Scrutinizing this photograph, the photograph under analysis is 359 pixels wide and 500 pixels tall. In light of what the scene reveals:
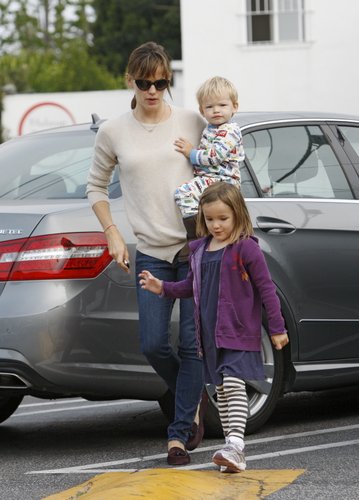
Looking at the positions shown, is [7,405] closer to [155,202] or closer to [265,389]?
[265,389]

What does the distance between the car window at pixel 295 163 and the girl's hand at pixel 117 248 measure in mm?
1125

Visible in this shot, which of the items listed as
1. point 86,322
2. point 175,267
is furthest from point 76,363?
point 175,267

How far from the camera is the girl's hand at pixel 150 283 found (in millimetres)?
6031

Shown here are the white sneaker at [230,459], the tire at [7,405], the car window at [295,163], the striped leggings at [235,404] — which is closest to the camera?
the white sneaker at [230,459]

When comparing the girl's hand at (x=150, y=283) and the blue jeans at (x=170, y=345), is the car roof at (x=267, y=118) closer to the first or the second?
the blue jeans at (x=170, y=345)

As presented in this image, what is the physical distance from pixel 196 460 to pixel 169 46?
60.4 metres

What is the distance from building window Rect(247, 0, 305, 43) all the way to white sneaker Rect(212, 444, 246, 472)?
21355 millimetres

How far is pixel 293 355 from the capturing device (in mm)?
7105

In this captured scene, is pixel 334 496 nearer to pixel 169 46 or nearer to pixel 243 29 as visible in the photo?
pixel 243 29

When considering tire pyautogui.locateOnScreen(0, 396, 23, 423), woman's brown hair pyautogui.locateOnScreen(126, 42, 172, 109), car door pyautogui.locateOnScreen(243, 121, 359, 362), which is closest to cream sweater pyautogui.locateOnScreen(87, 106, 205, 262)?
woman's brown hair pyautogui.locateOnScreen(126, 42, 172, 109)

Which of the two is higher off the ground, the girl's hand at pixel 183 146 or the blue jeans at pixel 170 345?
the girl's hand at pixel 183 146

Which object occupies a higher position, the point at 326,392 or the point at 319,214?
the point at 319,214

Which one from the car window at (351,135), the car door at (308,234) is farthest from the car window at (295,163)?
the car window at (351,135)

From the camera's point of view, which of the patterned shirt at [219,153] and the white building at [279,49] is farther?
the white building at [279,49]
